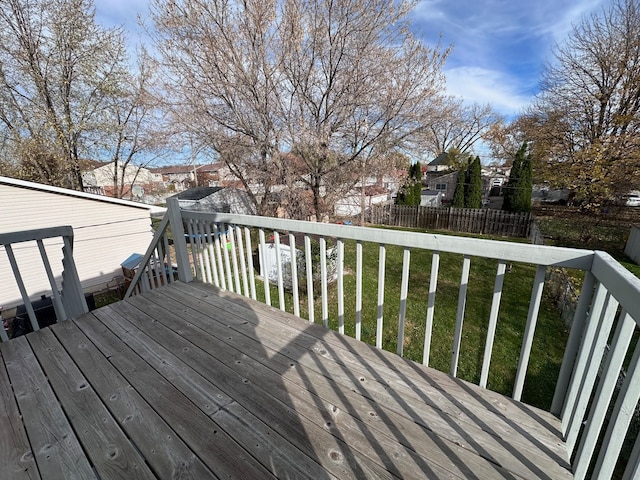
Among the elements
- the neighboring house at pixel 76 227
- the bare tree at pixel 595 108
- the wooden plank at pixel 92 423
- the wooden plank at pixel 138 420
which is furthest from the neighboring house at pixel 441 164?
the wooden plank at pixel 92 423

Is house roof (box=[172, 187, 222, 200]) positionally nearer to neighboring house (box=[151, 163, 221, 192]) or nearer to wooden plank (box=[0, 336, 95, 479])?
neighboring house (box=[151, 163, 221, 192])

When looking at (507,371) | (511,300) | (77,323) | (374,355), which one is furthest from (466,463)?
(511,300)

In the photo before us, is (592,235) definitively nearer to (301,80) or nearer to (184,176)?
(301,80)

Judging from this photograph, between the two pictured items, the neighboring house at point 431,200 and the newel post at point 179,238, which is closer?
the newel post at point 179,238

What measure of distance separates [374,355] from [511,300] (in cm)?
561

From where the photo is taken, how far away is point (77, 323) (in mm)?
2232

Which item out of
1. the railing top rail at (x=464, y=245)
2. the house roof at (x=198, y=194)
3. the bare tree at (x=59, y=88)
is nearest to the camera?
the railing top rail at (x=464, y=245)

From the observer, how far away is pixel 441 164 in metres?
28.4

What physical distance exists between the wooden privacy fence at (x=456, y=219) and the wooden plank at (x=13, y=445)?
1329 cm

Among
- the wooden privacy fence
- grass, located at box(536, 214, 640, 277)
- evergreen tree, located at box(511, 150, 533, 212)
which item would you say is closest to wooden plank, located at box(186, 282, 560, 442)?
grass, located at box(536, 214, 640, 277)

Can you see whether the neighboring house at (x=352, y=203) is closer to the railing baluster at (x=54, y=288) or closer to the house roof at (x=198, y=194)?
the railing baluster at (x=54, y=288)

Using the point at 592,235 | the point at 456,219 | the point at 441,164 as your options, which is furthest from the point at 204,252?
the point at 441,164

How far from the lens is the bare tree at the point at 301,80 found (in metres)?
5.12

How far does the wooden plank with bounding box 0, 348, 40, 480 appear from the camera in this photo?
1.11m
